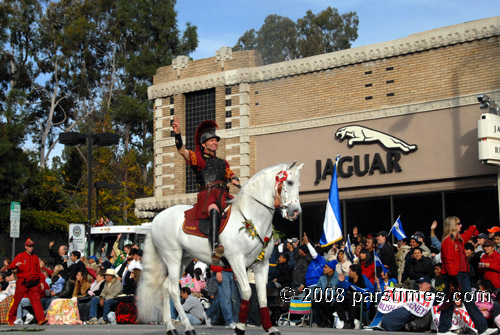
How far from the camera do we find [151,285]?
40.5 feet

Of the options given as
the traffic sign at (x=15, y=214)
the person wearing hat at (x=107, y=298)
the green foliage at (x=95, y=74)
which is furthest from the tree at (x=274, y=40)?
the person wearing hat at (x=107, y=298)

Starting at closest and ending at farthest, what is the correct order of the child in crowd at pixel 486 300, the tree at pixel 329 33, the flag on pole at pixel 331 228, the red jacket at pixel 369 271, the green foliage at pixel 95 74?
the child in crowd at pixel 486 300, the red jacket at pixel 369 271, the flag on pole at pixel 331 228, the green foliage at pixel 95 74, the tree at pixel 329 33

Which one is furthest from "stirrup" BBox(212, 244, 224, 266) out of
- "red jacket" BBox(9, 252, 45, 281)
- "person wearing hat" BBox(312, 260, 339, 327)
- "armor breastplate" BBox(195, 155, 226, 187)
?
"red jacket" BBox(9, 252, 45, 281)

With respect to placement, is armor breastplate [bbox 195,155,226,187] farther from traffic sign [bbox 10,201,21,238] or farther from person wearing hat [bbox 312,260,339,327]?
traffic sign [bbox 10,201,21,238]

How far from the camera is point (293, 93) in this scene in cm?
3034

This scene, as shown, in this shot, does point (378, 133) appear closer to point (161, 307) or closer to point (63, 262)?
point (63, 262)

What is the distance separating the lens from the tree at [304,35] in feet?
207

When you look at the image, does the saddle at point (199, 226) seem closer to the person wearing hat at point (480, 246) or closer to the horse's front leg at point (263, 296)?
the horse's front leg at point (263, 296)

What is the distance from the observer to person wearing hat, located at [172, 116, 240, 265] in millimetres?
11343

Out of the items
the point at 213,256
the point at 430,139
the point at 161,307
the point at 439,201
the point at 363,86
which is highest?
the point at 363,86

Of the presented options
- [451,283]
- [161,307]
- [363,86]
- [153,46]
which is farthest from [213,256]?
[153,46]

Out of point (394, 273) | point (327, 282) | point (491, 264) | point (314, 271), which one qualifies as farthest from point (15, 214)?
point (491, 264)

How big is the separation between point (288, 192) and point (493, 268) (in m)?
5.75

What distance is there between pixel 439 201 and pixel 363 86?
18.3 feet
